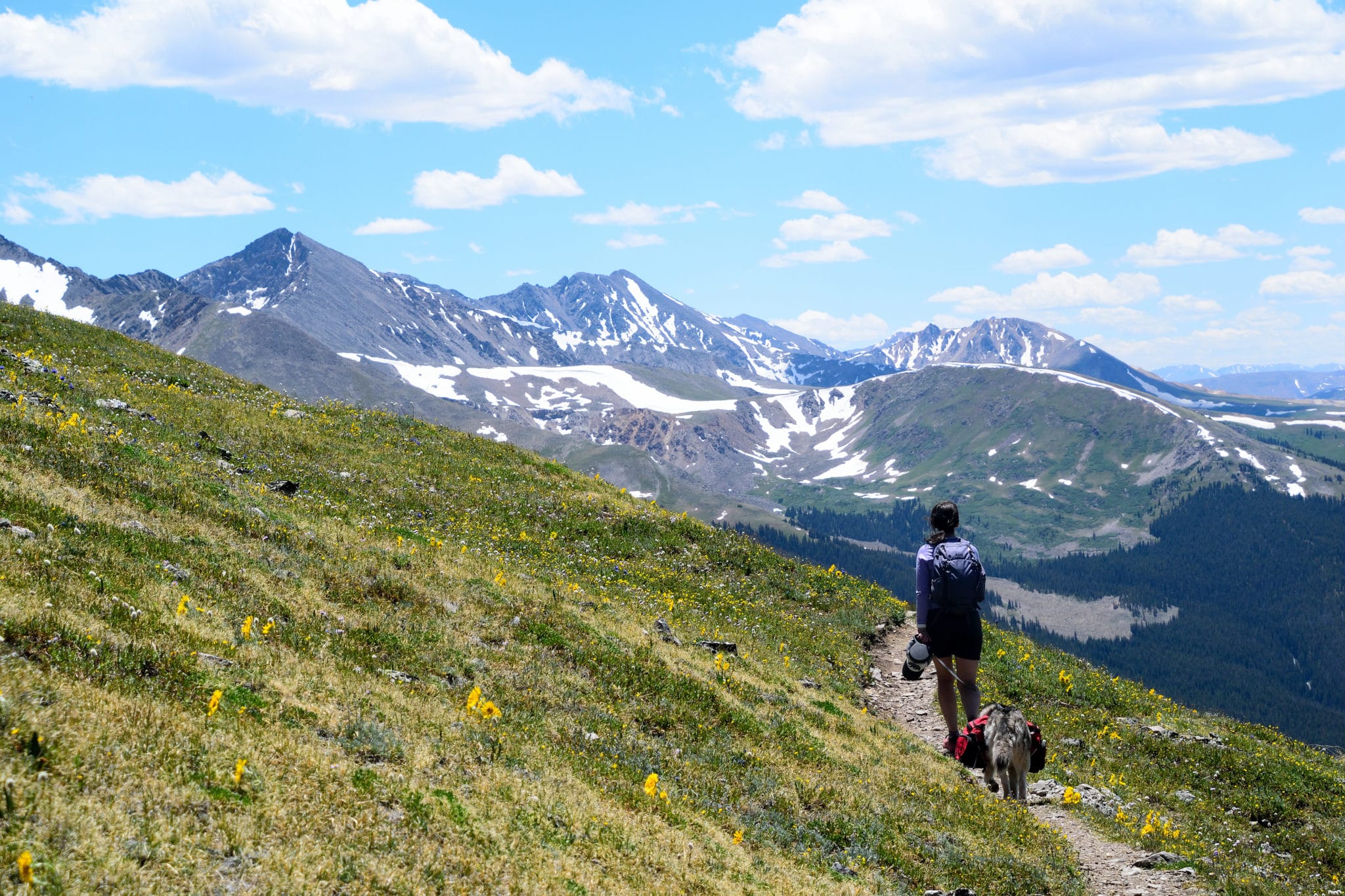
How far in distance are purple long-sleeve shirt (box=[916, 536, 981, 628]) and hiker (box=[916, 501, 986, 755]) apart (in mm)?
12

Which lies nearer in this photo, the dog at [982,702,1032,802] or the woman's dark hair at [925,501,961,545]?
the dog at [982,702,1032,802]

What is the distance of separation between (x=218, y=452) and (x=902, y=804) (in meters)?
22.4

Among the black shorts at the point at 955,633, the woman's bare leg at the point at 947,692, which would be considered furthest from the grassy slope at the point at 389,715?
the black shorts at the point at 955,633

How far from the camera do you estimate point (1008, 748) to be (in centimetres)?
1527

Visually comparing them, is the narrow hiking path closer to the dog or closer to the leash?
the dog

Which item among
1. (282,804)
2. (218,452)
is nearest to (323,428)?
Result: (218,452)

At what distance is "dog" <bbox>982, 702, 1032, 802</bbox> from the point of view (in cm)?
1513

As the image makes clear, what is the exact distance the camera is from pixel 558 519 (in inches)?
1156

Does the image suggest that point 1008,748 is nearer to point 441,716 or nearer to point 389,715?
point 441,716

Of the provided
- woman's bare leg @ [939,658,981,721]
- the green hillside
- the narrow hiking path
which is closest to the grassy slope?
the green hillside

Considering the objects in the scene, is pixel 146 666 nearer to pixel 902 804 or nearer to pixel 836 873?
pixel 836 873

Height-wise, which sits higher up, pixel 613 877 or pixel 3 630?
pixel 3 630

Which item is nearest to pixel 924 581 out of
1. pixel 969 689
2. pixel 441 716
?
pixel 969 689

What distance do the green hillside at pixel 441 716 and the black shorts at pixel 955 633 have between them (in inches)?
96.5
